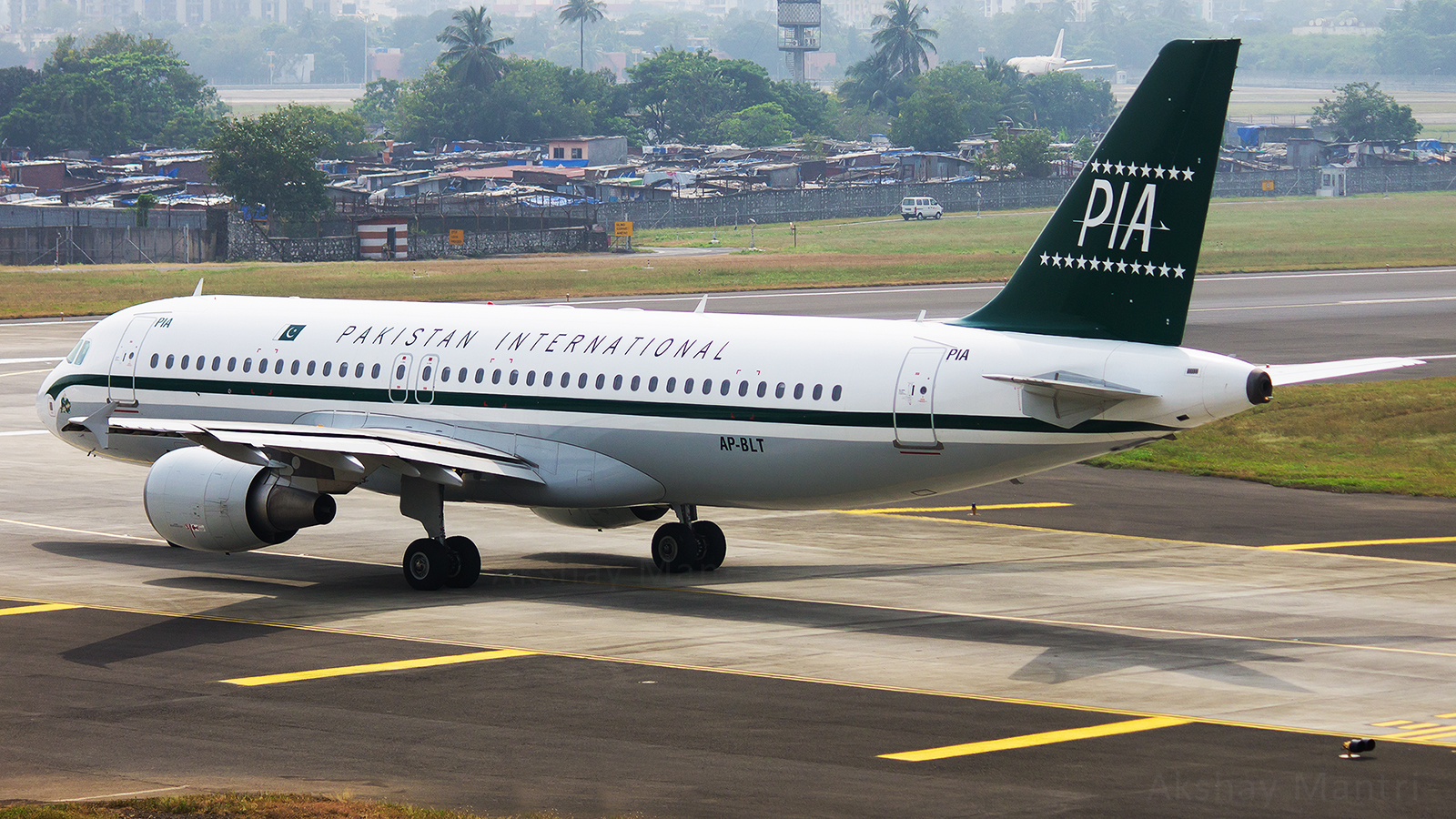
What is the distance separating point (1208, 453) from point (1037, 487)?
763 cm

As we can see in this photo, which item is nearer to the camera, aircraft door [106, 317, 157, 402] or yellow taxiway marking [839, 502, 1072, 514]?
aircraft door [106, 317, 157, 402]

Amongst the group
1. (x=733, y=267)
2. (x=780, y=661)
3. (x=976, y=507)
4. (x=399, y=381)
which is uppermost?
(x=399, y=381)

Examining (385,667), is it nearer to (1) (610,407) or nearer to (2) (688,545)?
(1) (610,407)

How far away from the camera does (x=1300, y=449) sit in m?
52.1

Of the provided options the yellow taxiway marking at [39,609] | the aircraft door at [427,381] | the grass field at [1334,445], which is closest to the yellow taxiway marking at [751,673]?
the yellow taxiway marking at [39,609]

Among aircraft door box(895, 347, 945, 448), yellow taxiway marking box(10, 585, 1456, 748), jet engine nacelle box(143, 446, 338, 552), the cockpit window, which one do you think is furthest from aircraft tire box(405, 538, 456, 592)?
the cockpit window

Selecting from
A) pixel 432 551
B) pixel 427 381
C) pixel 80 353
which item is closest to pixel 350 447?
pixel 432 551

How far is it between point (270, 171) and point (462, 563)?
129737 millimetres

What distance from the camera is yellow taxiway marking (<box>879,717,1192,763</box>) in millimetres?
21172

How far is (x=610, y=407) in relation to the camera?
33125mm

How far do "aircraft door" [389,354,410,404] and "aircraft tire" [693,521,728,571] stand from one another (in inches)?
244

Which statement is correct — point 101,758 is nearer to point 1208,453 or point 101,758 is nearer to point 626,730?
point 626,730

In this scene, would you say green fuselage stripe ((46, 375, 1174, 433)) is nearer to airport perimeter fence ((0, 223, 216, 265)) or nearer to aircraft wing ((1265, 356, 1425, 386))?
aircraft wing ((1265, 356, 1425, 386))

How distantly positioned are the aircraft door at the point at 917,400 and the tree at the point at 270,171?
132911 mm
